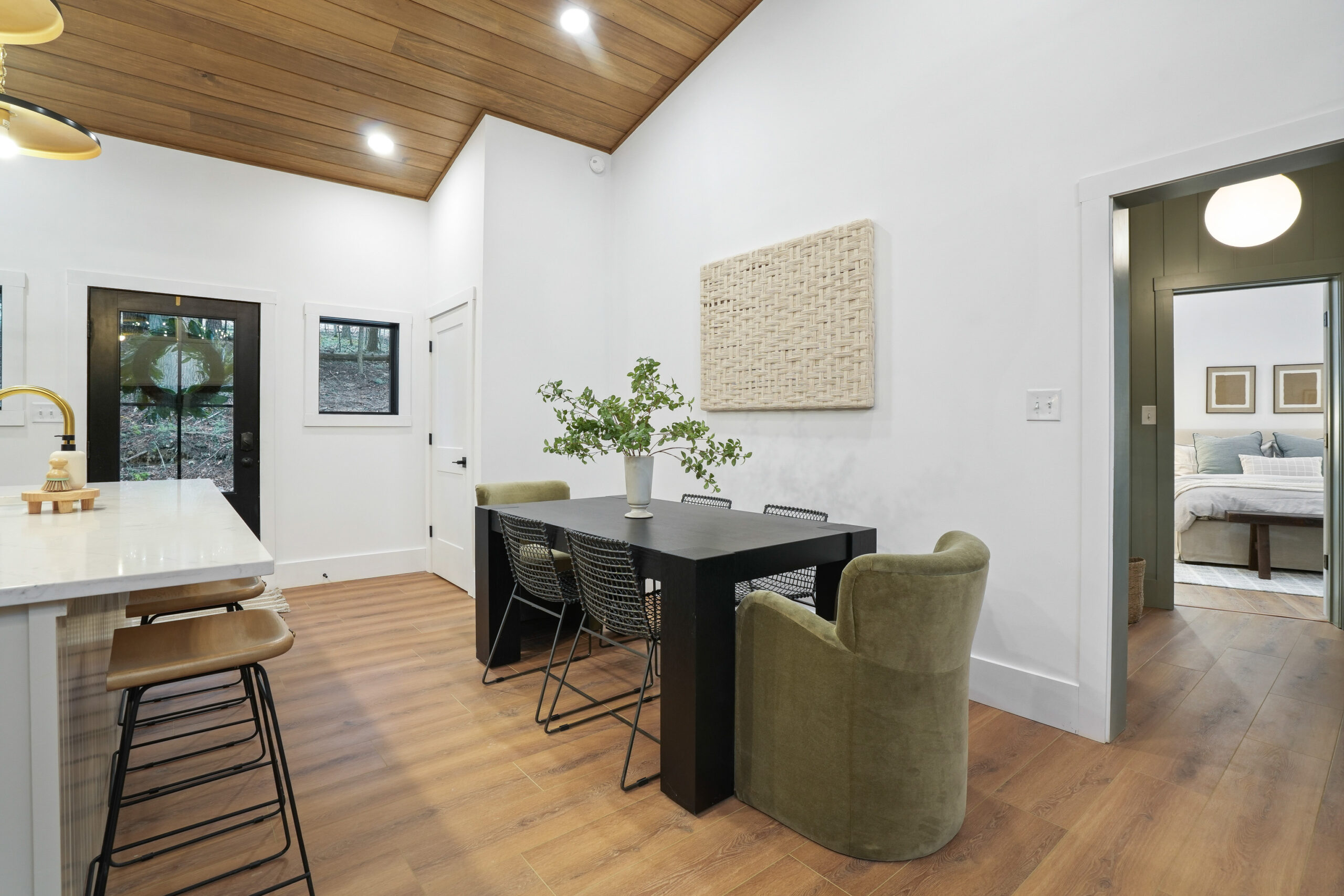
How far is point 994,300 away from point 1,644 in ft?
10.0

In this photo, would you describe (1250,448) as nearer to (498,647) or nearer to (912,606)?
(912,606)

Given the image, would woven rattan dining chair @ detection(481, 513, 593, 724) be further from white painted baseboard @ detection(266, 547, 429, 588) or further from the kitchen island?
white painted baseboard @ detection(266, 547, 429, 588)

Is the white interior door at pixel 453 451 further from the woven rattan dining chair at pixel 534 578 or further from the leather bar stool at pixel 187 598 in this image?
the leather bar stool at pixel 187 598

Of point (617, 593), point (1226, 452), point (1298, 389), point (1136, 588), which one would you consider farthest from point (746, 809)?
point (1298, 389)

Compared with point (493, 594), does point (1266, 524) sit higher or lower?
higher

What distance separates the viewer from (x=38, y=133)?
6.99ft

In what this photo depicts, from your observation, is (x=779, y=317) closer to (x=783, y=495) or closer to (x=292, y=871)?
(x=783, y=495)

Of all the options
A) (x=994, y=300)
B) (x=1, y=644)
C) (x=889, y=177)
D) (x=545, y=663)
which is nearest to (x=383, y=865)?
(x=1, y=644)

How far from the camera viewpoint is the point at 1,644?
3.64 feet

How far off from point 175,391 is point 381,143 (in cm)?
216

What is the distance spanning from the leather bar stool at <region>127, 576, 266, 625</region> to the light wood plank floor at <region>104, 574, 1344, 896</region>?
0.58 meters

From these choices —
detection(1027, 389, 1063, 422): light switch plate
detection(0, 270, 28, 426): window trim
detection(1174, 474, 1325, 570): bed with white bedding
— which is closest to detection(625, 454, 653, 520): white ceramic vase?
detection(1027, 389, 1063, 422): light switch plate

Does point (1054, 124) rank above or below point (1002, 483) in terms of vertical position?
above

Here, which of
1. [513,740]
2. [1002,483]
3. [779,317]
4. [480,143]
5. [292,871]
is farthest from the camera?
[480,143]
